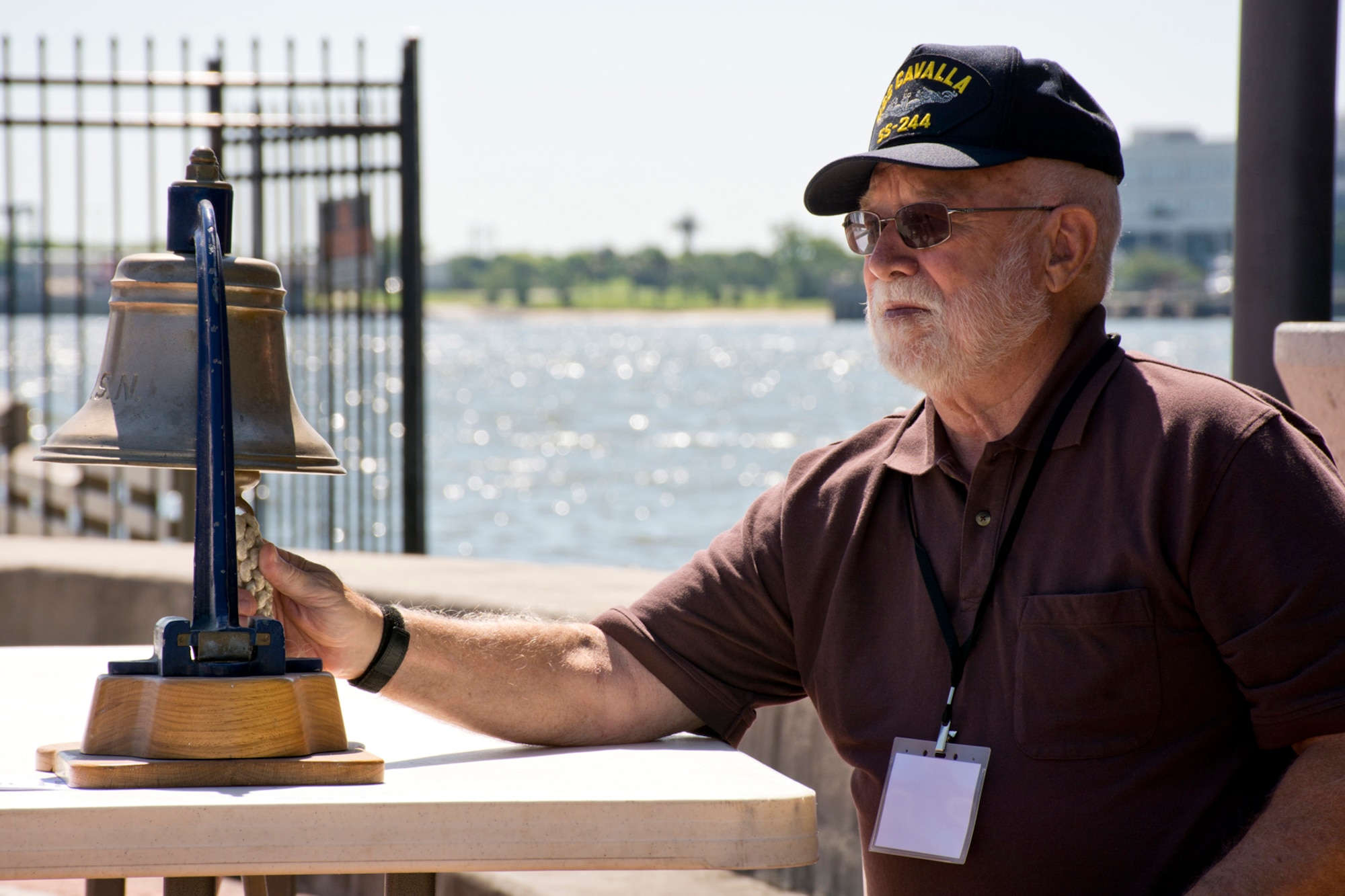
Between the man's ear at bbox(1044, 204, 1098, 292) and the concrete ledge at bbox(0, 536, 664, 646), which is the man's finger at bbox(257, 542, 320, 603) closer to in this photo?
the man's ear at bbox(1044, 204, 1098, 292)

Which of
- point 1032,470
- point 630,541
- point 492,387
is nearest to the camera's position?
point 1032,470

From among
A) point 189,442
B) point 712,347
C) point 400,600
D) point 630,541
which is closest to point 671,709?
point 189,442

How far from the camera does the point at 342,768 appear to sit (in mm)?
1742

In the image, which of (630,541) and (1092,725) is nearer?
(1092,725)

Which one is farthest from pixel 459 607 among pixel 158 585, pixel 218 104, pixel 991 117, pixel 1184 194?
pixel 1184 194

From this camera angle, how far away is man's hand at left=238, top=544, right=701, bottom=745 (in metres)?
2.15

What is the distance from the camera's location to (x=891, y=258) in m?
2.37

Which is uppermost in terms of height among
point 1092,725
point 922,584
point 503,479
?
point 922,584

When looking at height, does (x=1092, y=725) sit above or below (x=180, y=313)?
below

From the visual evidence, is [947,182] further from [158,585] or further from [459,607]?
[158,585]

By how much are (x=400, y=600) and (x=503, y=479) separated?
33.2 meters

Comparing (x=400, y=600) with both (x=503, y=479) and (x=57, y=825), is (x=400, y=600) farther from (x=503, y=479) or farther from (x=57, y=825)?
(x=503, y=479)

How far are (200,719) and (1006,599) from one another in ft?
3.61

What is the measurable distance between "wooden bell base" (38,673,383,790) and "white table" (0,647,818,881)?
34 mm
